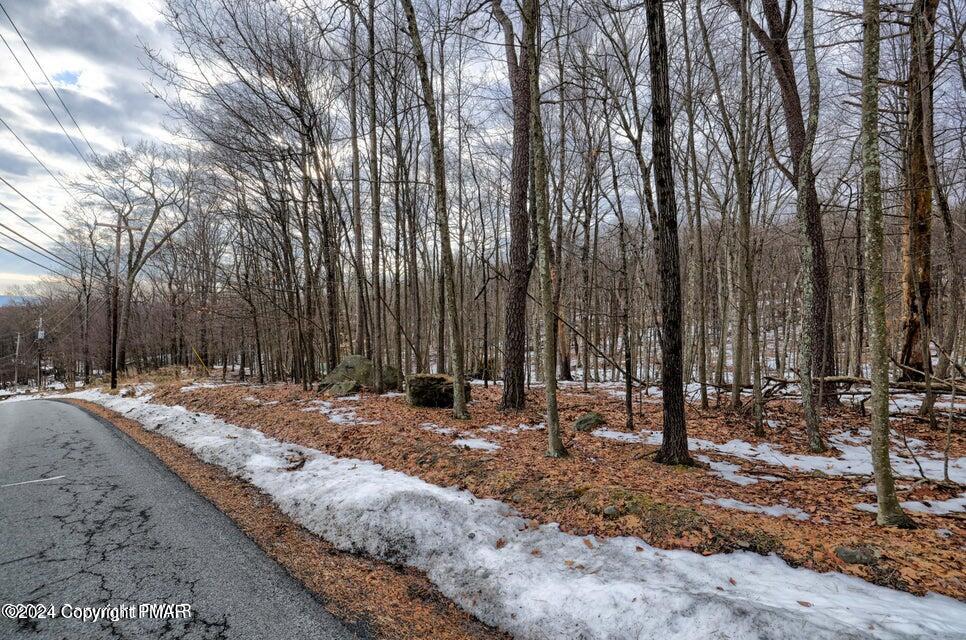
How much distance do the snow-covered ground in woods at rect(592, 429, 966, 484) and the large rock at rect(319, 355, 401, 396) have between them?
685 cm

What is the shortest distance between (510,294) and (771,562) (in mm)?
5838

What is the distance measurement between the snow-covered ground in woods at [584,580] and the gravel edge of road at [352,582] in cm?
10

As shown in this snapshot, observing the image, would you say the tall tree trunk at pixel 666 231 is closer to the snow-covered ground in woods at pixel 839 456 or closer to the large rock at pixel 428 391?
the snow-covered ground in woods at pixel 839 456

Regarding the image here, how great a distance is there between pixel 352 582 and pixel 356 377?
8.93 m

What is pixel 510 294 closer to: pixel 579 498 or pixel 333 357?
pixel 579 498

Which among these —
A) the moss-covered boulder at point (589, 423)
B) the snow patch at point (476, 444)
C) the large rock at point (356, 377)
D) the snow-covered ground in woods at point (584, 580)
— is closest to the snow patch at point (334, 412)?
the large rock at point (356, 377)

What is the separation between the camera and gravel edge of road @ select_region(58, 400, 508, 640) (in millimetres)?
2520

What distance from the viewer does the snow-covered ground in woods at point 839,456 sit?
454 centimetres

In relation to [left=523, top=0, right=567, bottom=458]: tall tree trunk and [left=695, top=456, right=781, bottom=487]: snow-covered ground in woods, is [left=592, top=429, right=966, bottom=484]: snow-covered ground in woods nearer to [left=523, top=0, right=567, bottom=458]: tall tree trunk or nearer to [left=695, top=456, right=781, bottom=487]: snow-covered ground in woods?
[left=695, top=456, right=781, bottom=487]: snow-covered ground in woods

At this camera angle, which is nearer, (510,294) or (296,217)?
(510,294)

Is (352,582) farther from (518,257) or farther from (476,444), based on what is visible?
(518,257)

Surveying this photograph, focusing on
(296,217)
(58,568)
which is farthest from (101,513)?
(296,217)

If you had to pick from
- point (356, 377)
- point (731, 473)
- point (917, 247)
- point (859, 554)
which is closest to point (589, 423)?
point (731, 473)

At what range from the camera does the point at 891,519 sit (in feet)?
10.3
